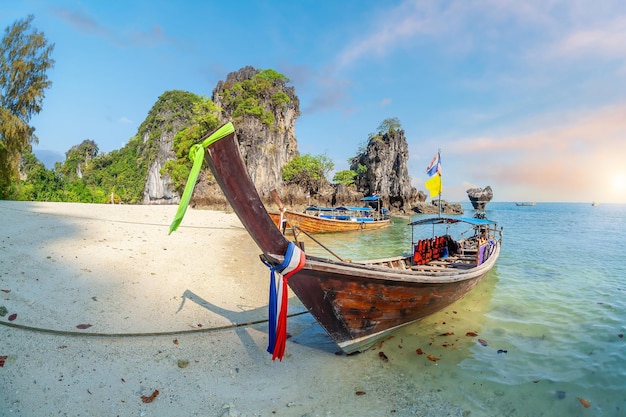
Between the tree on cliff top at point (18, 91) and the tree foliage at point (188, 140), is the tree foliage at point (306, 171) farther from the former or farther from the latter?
the tree on cliff top at point (18, 91)

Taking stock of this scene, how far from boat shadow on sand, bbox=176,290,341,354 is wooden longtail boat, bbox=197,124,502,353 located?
76 cm

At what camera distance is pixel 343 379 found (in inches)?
171

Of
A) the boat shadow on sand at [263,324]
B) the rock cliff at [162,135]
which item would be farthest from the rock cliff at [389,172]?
the boat shadow on sand at [263,324]

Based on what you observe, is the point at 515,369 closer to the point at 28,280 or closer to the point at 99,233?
the point at 28,280

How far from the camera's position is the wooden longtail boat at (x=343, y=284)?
145 inches

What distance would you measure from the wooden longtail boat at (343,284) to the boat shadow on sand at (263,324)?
2.49 ft

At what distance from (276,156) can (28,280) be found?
39751 mm

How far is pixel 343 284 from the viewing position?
4.50m

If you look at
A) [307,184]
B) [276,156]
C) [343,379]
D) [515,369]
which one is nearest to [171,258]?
[343,379]

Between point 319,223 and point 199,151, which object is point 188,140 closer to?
point 319,223

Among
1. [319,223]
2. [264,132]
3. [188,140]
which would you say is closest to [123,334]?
[319,223]

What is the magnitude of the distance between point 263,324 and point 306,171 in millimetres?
45012

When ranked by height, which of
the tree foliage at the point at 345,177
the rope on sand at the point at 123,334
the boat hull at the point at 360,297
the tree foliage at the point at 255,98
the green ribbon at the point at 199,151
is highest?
the tree foliage at the point at 255,98

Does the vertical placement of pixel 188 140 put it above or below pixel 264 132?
below
